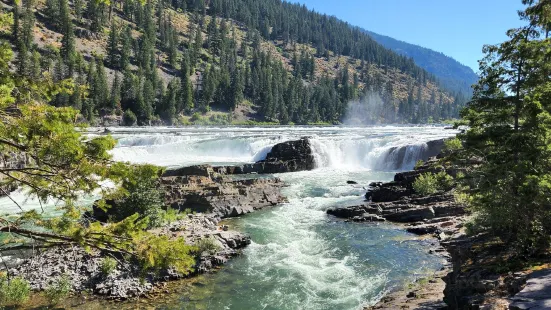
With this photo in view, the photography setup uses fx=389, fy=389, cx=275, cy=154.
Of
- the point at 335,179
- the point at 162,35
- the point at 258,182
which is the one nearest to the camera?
the point at 258,182

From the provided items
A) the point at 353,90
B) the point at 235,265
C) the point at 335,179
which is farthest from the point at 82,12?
the point at 235,265

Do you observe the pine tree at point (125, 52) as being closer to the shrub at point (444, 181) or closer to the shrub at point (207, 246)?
the shrub at point (207, 246)

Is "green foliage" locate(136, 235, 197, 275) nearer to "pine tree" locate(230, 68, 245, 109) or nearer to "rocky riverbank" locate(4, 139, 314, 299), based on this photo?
"rocky riverbank" locate(4, 139, 314, 299)

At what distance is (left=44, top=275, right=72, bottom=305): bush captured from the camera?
12.7 meters

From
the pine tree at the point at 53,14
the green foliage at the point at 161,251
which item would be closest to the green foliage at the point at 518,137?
the green foliage at the point at 161,251

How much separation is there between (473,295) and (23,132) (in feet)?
32.3

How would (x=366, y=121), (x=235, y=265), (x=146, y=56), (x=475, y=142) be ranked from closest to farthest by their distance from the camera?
(x=475, y=142)
(x=235, y=265)
(x=146, y=56)
(x=366, y=121)

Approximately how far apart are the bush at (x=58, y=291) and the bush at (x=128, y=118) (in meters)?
82.2

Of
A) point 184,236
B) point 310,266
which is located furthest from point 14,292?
point 310,266

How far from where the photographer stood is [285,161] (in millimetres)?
48719

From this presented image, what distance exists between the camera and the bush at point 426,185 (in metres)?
28.9

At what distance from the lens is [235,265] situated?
1673cm

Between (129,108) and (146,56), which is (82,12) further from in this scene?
(129,108)

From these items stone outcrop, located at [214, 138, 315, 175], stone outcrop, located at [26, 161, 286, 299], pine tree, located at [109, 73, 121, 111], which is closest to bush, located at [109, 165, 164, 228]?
stone outcrop, located at [26, 161, 286, 299]
